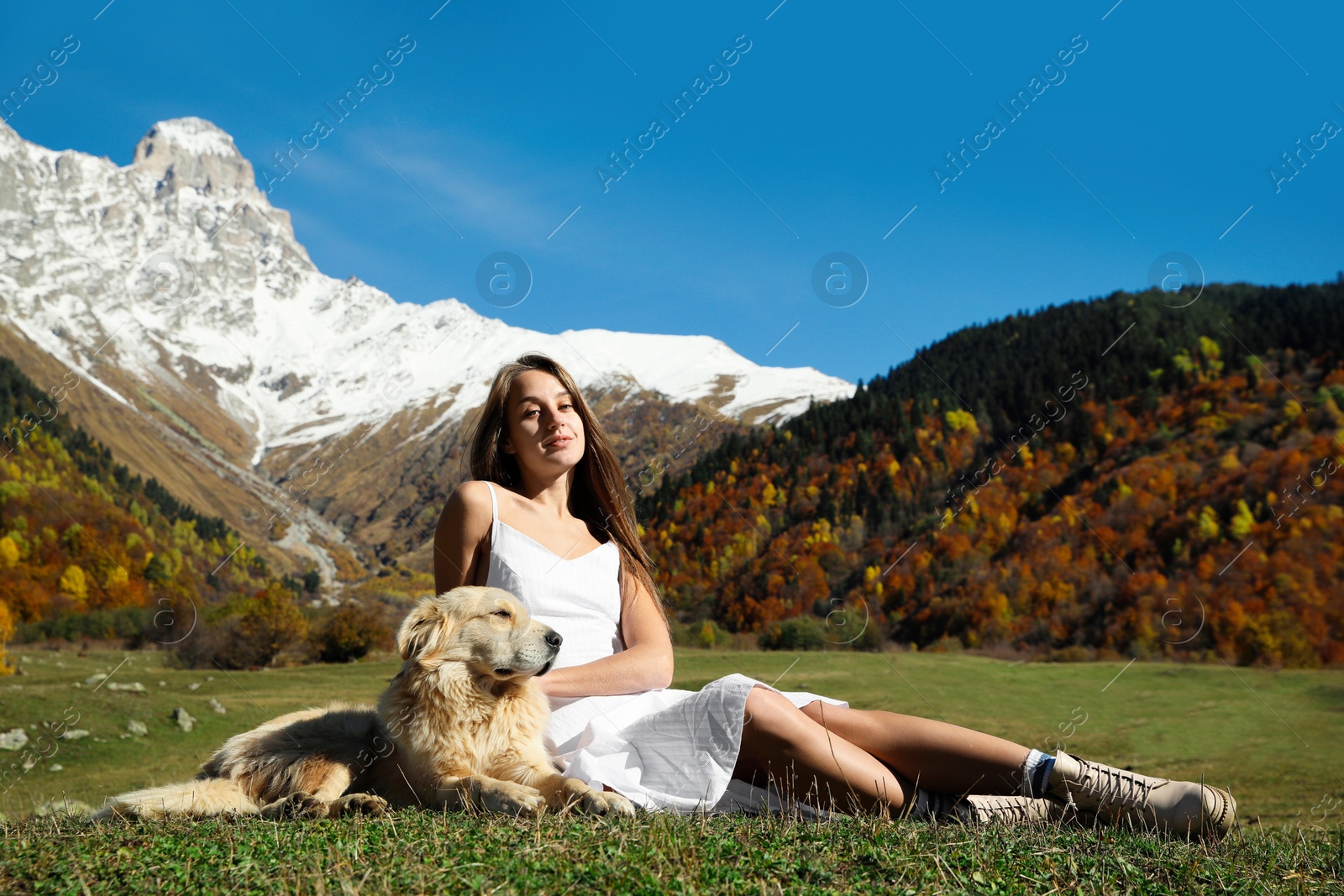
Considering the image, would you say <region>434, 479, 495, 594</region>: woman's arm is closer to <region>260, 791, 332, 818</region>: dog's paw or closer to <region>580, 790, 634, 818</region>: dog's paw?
<region>260, 791, 332, 818</region>: dog's paw

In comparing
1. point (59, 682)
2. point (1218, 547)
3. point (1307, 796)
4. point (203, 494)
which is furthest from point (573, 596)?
point (203, 494)

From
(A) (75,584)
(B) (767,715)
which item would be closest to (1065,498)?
(B) (767,715)

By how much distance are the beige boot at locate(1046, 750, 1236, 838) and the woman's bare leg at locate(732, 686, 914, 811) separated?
850 mm

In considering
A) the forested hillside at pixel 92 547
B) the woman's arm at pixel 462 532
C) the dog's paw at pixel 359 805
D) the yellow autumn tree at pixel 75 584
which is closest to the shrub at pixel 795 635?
the forested hillside at pixel 92 547

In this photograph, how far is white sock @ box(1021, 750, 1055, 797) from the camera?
4188 mm

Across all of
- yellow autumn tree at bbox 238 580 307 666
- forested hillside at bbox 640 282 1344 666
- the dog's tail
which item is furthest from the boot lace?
forested hillside at bbox 640 282 1344 666

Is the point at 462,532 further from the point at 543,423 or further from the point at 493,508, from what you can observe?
the point at 543,423

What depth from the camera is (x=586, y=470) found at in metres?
5.66

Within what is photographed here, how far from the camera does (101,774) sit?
36.5ft

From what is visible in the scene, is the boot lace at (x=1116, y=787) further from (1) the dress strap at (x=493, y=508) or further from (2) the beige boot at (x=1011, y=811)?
(1) the dress strap at (x=493, y=508)

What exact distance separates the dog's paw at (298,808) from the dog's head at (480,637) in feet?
2.53

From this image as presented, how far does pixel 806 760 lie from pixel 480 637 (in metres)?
1.79

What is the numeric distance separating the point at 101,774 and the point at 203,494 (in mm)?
91640

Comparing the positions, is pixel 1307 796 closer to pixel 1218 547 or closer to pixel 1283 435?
pixel 1218 547
